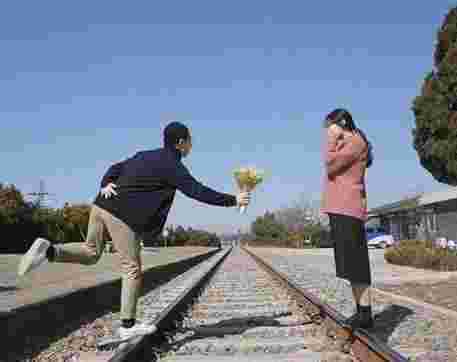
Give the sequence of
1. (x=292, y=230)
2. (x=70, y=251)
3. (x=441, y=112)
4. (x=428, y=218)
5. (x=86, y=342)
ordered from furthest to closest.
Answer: (x=292, y=230), (x=428, y=218), (x=441, y=112), (x=86, y=342), (x=70, y=251)

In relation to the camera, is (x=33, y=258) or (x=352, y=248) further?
(x=352, y=248)

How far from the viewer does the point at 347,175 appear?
4.70m

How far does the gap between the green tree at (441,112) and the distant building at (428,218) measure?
1012 centimetres

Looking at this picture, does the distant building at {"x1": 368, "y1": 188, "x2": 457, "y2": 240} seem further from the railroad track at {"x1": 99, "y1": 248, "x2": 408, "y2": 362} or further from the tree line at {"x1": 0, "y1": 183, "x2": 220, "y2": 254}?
the railroad track at {"x1": 99, "y1": 248, "x2": 408, "y2": 362}

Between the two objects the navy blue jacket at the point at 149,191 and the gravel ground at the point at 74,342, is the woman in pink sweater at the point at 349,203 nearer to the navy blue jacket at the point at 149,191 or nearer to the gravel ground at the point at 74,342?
the navy blue jacket at the point at 149,191

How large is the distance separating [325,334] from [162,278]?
33.2ft

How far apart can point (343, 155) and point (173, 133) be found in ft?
4.73

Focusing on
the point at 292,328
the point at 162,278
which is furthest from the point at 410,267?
the point at 292,328

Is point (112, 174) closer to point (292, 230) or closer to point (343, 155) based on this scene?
point (343, 155)

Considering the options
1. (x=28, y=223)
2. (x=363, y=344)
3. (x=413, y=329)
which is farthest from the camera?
(x=28, y=223)

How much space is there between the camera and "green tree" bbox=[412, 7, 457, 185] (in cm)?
2066

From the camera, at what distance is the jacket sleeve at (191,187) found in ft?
15.2

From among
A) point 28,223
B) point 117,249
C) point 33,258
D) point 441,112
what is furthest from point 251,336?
point 28,223

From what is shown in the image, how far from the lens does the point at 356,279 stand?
15.2 feet
